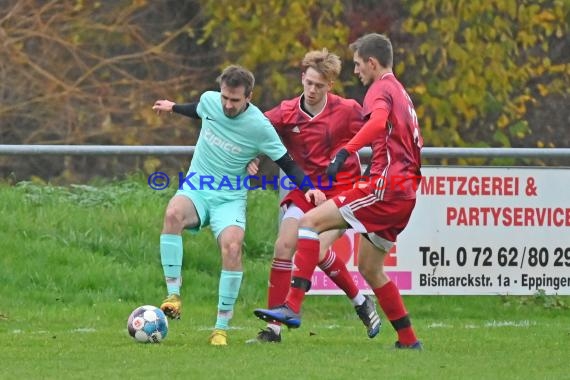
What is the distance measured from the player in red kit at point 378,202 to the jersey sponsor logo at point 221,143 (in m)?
0.72

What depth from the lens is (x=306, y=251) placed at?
9.59 m

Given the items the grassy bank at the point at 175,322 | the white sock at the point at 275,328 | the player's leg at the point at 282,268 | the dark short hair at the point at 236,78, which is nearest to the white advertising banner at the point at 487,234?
the grassy bank at the point at 175,322

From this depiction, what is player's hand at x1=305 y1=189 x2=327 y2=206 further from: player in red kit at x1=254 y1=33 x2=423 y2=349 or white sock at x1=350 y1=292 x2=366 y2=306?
white sock at x1=350 y1=292 x2=366 y2=306

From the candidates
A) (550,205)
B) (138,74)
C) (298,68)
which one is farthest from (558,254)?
(138,74)

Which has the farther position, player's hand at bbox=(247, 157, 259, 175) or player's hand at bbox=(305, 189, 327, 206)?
player's hand at bbox=(247, 157, 259, 175)

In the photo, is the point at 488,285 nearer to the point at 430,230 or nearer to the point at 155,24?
the point at 430,230

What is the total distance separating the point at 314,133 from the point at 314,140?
5 cm

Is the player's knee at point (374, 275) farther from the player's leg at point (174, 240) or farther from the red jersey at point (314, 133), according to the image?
the player's leg at point (174, 240)

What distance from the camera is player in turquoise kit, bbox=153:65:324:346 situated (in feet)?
32.0

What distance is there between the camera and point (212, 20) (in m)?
18.6

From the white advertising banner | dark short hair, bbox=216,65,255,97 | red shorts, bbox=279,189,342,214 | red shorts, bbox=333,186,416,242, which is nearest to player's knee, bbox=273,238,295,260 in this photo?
red shorts, bbox=279,189,342,214

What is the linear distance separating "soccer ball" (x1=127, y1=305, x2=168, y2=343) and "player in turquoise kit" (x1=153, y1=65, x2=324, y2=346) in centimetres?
19

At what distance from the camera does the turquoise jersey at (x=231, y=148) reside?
9.91m

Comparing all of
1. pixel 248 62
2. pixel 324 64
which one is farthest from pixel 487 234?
pixel 248 62
